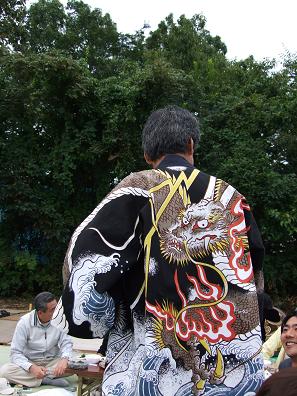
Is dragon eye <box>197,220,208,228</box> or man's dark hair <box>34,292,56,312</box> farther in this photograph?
man's dark hair <box>34,292,56,312</box>

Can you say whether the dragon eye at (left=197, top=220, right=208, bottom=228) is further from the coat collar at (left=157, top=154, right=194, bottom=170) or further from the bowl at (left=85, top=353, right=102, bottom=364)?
the bowl at (left=85, top=353, right=102, bottom=364)

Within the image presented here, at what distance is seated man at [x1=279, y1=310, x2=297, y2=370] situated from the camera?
3.39 meters

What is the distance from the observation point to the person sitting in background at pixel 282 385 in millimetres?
753

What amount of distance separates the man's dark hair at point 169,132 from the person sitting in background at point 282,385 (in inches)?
41.6

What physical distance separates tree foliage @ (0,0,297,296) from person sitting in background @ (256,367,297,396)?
851 cm

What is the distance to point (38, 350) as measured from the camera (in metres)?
4.93

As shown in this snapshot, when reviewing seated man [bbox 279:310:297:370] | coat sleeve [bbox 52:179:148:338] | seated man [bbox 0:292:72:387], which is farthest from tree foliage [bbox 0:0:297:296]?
coat sleeve [bbox 52:179:148:338]

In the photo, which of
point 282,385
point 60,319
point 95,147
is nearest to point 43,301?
point 60,319

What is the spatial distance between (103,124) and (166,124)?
27.3 ft

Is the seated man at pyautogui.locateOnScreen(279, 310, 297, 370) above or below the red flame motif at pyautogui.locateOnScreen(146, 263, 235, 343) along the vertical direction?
below

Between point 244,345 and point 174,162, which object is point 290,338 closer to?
point 244,345

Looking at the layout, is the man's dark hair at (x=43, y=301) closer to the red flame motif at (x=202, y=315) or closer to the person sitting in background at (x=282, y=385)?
the red flame motif at (x=202, y=315)

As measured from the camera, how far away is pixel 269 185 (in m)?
9.37

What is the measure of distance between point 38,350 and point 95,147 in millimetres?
5342
